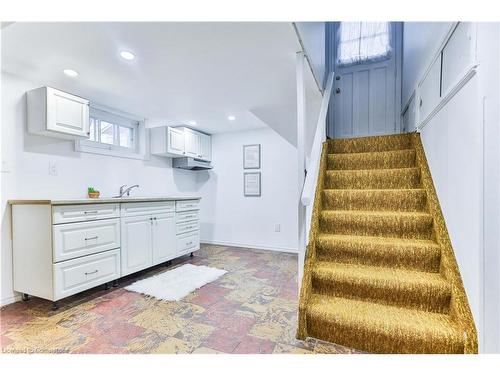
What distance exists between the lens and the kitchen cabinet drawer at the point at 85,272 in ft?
6.50

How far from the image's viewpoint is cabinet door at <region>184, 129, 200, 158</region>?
A: 3.95m

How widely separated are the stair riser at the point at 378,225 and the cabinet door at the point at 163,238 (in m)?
1.93

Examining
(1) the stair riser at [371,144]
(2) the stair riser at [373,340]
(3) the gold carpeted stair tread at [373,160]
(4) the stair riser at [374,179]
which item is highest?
(1) the stair riser at [371,144]

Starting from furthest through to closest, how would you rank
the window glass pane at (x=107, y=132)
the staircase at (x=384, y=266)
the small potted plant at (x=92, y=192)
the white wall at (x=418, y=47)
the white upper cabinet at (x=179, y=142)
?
the white upper cabinet at (x=179, y=142) → the window glass pane at (x=107, y=132) → the small potted plant at (x=92, y=192) → the white wall at (x=418, y=47) → the staircase at (x=384, y=266)

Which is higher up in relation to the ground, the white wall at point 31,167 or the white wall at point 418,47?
the white wall at point 418,47

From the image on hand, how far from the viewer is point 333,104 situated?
343cm

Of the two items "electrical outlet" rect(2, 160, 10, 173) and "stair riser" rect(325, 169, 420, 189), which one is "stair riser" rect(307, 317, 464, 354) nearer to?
"stair riser" rect(325, 169, 420, 189)

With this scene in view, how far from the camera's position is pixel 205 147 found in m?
4.44

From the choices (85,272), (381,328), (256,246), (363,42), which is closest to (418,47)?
(363,42)

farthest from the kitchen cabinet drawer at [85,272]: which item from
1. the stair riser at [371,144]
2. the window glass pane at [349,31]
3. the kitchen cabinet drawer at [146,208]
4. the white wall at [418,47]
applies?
the window glass pane at [349,31]

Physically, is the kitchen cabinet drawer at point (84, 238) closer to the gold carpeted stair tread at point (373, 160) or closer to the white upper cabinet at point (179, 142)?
the white upper cabinet at point (179, 142)

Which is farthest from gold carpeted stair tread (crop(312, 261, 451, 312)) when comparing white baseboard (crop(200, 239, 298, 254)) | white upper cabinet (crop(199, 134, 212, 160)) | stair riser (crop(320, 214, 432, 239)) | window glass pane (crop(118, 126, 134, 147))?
white upper cabinet (crop(199, 134, 212, 160))

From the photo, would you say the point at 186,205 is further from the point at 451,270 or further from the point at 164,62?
the point at 451,270
